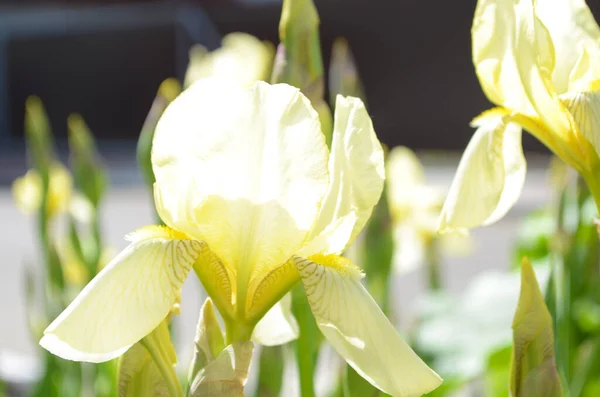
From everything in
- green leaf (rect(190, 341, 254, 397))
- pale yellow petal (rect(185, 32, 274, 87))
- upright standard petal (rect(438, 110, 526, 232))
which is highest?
pale yellow petal (rect(185, 32, 274, 87))

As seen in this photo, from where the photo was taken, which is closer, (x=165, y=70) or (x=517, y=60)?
(x=517, y=60)

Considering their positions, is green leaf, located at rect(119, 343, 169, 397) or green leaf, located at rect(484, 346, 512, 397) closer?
green leaf, located at rect(119, 343, 169, 397)

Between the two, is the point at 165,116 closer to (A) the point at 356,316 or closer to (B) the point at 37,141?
(A) the point at 356,316

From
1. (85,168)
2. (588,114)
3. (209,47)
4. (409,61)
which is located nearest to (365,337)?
(588,114)

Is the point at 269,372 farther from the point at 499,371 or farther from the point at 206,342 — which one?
the point at 499,371

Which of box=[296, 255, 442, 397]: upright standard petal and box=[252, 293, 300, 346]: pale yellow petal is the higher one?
box=[296, 255, 442, 397]: upright standard petal

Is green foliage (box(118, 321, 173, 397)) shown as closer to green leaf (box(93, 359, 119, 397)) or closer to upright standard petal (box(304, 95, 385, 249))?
upright standard petal (box(304, 95, 385, 249))

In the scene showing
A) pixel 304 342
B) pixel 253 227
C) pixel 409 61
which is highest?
pixel 253 227

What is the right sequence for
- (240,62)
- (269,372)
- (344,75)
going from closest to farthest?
(269,372) → (344,75) → (240,62)

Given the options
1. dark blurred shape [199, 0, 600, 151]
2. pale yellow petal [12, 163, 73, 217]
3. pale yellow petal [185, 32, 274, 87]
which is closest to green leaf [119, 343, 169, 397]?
pale yellow petal [185, 32, 274, 87]
